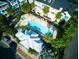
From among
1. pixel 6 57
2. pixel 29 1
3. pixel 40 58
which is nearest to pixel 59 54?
pixel 40 58

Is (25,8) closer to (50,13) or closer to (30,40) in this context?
(50,13)

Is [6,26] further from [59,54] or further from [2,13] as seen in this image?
[59,54]

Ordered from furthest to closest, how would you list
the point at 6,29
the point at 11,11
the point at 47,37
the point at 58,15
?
1. the point at 11,11
2. the point at 58,15
3. the point at 6,29
4. the point at 47,37

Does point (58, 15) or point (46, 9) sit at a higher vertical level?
point (46, 9)

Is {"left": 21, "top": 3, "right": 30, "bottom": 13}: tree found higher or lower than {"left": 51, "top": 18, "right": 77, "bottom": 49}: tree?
higher

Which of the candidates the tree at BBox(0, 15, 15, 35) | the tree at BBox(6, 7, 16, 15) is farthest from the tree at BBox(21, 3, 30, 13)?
the tree at BBox(0, 15, 15, 35)

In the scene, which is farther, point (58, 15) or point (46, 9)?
point (46, 9)

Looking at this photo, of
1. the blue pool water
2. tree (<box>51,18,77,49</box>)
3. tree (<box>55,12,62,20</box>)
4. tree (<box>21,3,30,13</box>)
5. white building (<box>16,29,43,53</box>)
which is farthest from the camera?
tree (<box>21,3,30,13</box>)

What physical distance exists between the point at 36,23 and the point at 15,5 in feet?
10.9

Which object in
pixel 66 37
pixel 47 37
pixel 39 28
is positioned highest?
pixel 66 37

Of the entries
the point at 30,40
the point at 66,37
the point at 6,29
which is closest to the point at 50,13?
the point at 66,37

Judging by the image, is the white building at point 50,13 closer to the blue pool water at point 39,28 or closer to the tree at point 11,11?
the blue pool water at point 39,28

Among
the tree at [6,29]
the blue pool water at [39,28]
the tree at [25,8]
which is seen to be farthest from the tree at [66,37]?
the tree at [25,8]

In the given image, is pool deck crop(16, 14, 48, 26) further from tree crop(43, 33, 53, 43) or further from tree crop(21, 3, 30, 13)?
tree crop(43, 33, 53, 43)
